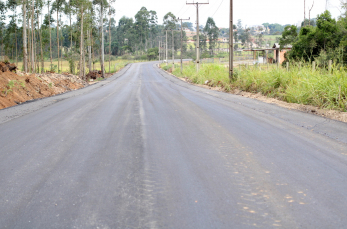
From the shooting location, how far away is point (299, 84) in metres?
14.1

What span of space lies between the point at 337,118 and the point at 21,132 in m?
9.21

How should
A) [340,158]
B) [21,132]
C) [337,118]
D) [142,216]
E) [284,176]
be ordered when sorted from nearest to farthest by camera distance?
[142,216], [284,176], [340,158], [21,132], [337,118]

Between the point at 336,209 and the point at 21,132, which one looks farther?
the point at 21,132

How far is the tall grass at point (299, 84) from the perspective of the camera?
11.5m

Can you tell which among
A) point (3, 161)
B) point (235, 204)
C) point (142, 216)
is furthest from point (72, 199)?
point (3, 161)

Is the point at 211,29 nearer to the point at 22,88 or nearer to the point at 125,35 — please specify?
the point at 125,35

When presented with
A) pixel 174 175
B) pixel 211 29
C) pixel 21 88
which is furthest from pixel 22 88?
pixel 211 29

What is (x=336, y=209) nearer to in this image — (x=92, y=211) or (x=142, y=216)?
(x=142, y=216)

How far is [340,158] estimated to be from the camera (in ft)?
18.9

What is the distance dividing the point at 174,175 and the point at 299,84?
1086cm

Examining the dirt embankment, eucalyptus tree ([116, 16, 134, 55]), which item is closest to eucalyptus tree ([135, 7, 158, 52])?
eucalyptus tree ([116, 16, 134, 55])

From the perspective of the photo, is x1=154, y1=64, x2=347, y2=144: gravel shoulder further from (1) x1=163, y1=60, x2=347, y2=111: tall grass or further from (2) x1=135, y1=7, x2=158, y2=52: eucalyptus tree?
(2) x1=135, y1=7, x2=158, y2=52: eucalyptus tree

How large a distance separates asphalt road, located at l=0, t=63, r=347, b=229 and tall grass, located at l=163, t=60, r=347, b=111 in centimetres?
285

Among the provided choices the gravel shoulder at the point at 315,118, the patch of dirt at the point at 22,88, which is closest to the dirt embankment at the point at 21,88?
the patch of dirt at the point at 22,88
